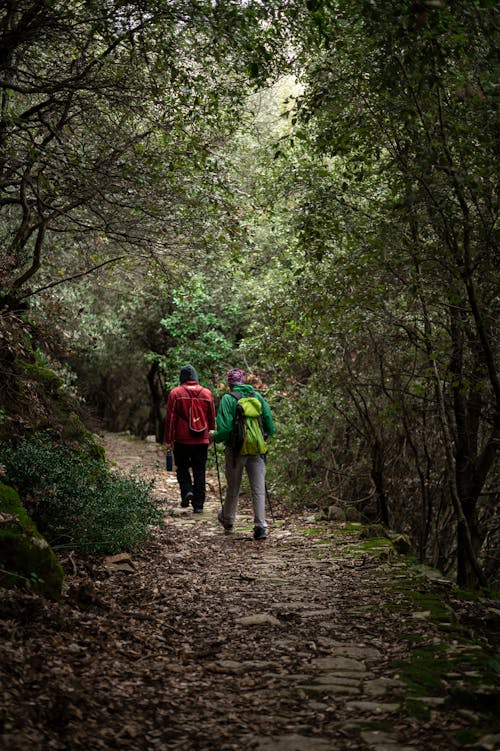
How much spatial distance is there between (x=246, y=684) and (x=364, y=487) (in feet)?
26.0

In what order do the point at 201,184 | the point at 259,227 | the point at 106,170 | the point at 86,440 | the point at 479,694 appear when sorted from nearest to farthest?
1. the point at 479,694
2. the point at 106,170
3. the point at 201,184
4. the point at 86,440
5. the point at 259,227

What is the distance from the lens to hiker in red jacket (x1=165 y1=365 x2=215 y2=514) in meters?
11.0

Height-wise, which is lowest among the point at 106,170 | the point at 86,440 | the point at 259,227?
the point at 86,440

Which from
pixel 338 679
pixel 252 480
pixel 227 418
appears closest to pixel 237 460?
pixel 252 480

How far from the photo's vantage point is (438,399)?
25.2 ft

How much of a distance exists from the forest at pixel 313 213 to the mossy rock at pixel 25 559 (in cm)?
14

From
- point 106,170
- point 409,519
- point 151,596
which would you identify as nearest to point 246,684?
point 151,596

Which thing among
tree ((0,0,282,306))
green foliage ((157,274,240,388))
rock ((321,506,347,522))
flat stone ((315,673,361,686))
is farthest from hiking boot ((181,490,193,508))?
green foliage ((157,274,240,388))

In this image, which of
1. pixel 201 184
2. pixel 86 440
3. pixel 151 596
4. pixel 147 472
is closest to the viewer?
pixel 151 596

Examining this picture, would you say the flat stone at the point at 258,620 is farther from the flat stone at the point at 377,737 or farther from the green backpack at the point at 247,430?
the green backpack at the point at 247,430

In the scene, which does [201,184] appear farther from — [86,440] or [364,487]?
[364,487]

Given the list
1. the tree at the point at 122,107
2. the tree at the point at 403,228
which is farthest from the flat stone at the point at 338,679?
the tree at the point at 122,107

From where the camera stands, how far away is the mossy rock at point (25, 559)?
5.02 m

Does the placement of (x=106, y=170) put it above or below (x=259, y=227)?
below
